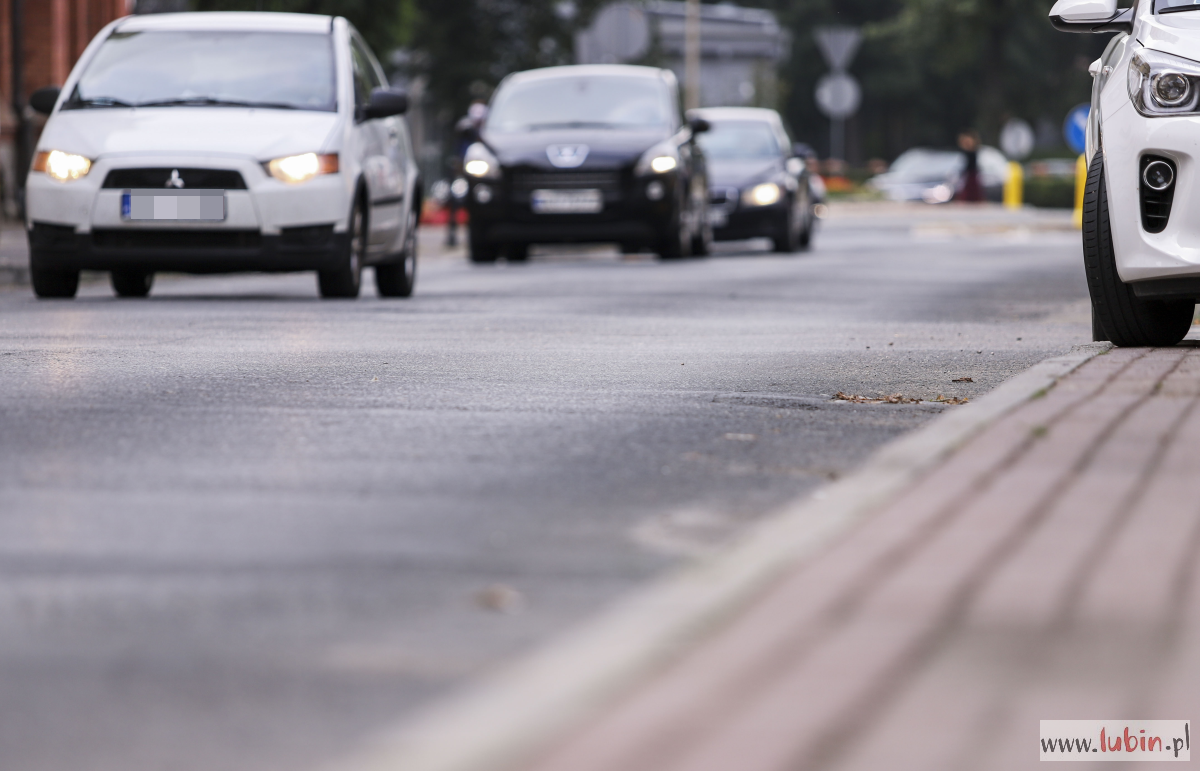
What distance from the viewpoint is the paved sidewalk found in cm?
284

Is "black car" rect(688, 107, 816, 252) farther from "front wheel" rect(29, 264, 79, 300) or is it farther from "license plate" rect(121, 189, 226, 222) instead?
"license plate" rect(121, 189, 226, 222)

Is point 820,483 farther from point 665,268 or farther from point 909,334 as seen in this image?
point 665,268

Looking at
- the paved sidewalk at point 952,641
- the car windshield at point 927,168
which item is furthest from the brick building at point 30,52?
the car windshield at point 927,168

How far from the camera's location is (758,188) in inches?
1006

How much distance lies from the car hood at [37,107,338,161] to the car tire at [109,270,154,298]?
1.54 metres

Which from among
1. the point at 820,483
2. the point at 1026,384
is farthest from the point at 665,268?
the point at 820,483

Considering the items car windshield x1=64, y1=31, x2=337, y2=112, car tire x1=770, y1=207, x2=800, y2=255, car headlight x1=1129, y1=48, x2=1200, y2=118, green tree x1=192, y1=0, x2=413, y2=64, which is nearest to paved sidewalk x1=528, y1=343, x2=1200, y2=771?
car headlight x1=1129, y1=48, x2=1200, y2=118

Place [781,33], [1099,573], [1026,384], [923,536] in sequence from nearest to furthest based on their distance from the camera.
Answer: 1. [1099,573]
2. [923,536]
3. [1026,384]
4. [781,33]

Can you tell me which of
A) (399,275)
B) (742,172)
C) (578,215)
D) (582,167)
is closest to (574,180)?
(582,167)

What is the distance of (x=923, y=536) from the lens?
425cm

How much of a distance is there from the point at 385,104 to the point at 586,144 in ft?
23.9

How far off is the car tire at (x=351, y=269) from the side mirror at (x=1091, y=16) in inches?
216

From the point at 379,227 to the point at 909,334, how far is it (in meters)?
4.36

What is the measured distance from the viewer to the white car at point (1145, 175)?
824 centimetres
